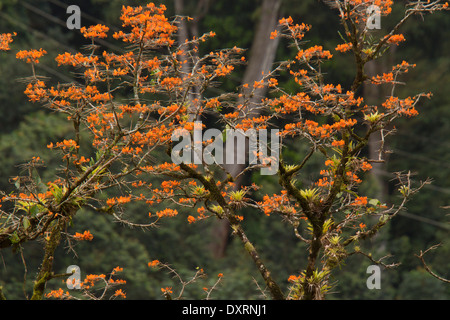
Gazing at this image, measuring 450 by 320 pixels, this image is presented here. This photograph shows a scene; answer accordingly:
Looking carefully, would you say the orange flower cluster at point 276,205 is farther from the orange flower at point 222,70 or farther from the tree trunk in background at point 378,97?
the tree trunk in background at point 378,97

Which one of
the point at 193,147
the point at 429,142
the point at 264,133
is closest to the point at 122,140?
the point at 193,147

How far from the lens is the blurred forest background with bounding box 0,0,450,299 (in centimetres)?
1548

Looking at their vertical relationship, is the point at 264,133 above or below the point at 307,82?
below

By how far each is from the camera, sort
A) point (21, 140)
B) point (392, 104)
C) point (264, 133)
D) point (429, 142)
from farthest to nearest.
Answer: point (429, 142) → point (21, 140) → point (264, 133) → point (392, 104)

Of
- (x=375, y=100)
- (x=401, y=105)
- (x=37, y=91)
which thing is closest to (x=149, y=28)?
(x=37, y=91)

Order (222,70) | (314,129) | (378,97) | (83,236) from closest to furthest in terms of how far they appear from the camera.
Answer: (314,129), (222,70), (83,236), (378,97)

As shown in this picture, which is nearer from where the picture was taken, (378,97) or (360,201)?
(360,201)

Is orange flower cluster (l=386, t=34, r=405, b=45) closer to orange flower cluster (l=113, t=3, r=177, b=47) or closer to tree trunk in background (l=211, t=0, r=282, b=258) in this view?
orange flower cluster (l=113, t=3, r=177, b=47)

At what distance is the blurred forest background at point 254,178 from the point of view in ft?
50.8

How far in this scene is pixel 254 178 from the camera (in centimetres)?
1521

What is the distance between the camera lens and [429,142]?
19.5 m

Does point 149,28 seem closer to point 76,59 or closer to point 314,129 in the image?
point 76,59
